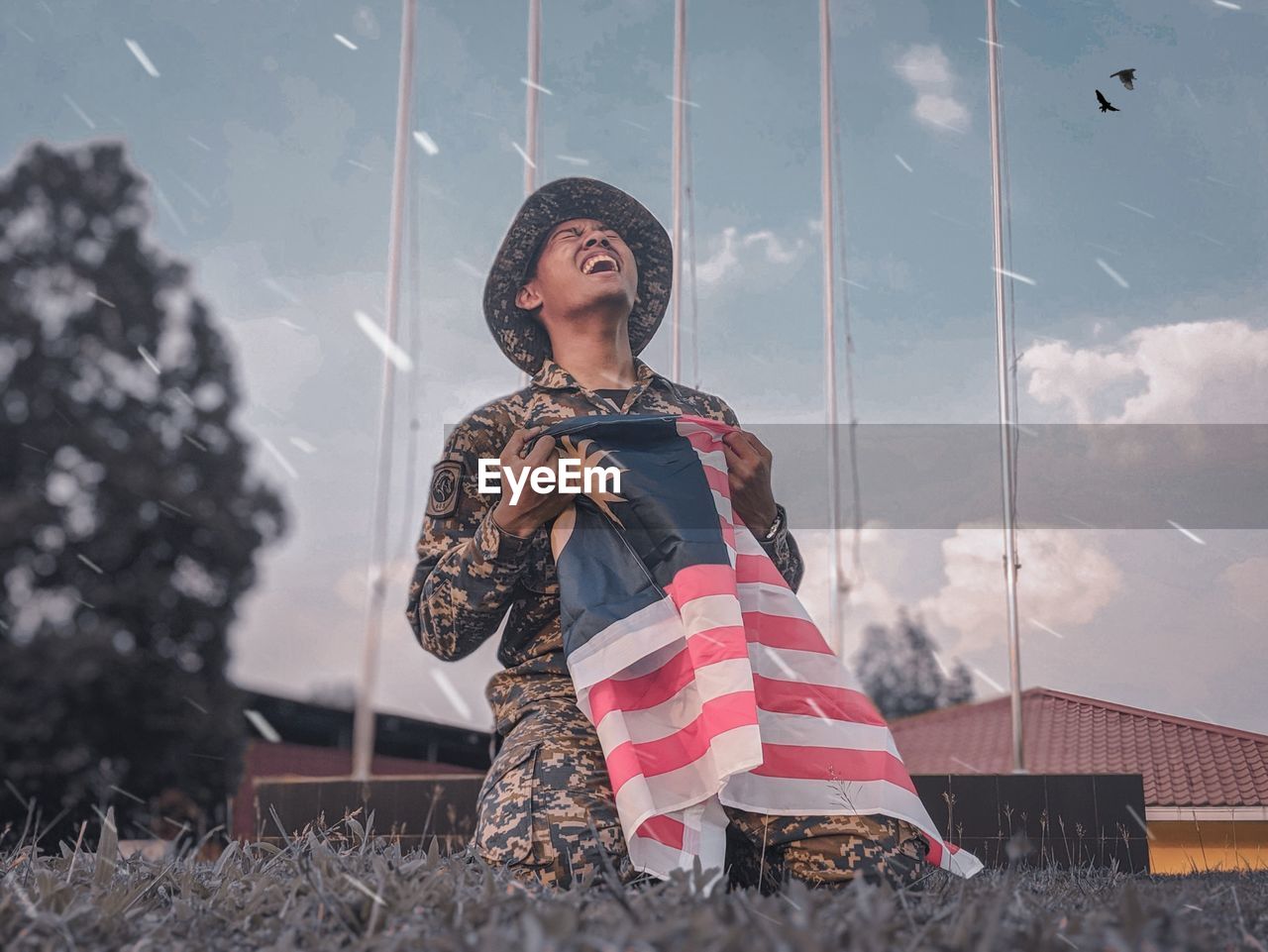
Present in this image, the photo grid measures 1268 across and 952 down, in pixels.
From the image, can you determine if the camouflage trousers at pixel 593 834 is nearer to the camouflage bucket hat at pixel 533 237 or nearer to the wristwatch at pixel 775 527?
the wristwatch at pixel 775 527

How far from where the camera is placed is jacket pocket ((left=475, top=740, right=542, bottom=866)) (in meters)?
1.52

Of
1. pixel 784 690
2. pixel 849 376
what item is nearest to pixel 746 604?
pixel 784 690

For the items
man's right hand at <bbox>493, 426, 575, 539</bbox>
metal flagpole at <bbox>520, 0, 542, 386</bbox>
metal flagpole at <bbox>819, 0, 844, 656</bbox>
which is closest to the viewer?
man's right hand at <bbox>493, 426, 575, 539</bbox>

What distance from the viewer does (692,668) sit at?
162 cm

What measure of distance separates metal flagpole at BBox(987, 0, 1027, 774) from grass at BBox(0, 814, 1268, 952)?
1159mm

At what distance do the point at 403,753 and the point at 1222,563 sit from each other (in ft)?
28.1

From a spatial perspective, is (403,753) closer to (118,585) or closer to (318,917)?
(118,585)

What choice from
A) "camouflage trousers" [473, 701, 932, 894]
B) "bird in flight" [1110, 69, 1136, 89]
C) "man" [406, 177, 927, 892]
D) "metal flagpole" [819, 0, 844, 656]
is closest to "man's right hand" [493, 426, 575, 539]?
"man" [406, 177, 927, 892]

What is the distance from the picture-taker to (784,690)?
5.57 feet

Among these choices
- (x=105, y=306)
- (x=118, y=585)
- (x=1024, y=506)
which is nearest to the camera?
(x=1024, y=506)

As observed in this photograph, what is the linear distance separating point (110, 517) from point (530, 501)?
9011 mm

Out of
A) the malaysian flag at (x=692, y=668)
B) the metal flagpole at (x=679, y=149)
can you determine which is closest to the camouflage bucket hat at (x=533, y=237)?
the malaysian flag at (x=692, y=668)

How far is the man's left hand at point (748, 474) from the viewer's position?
181 centimetres

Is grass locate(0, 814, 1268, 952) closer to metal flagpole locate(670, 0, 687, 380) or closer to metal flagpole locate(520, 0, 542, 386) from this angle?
metal flagpole locate(670, 0, 687, 380)
